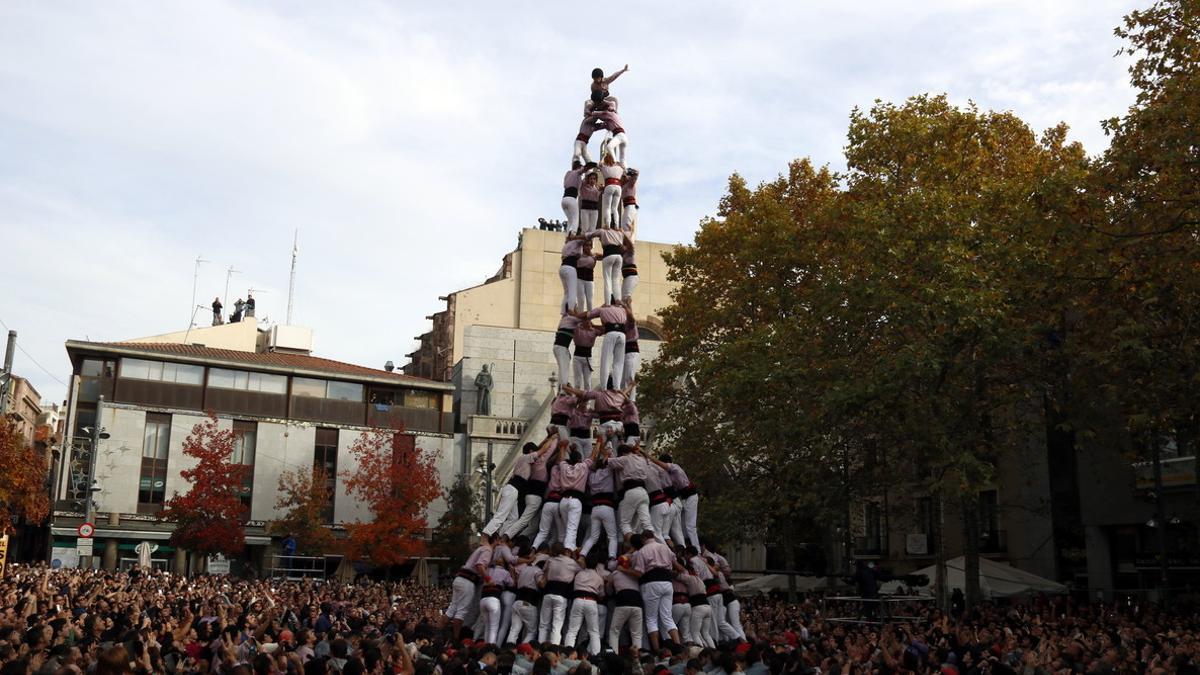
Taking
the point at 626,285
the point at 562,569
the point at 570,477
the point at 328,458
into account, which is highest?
the point at 626,285

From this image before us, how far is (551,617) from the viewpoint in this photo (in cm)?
1761

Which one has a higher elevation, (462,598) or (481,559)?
(481,559)

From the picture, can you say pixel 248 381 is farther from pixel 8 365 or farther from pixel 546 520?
pixel 546 520

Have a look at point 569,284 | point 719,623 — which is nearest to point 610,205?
point 569,284

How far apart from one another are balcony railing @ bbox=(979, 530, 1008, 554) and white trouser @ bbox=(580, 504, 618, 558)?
77.9 feet

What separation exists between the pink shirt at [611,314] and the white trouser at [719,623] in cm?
561

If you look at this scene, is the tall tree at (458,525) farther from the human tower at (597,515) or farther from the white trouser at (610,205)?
the white trouser at (610,205)

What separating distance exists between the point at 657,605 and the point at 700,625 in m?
1.34

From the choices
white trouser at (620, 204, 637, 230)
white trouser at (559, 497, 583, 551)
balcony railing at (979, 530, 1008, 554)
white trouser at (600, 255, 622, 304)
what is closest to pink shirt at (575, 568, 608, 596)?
white trouser at (559, 497, 583, 551)

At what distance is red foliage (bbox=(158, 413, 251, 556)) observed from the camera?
1871 inches

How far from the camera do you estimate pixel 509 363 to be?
61.9 meters

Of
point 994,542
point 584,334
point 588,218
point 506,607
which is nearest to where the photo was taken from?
point 506,607

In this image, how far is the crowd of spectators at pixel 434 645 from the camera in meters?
11.3

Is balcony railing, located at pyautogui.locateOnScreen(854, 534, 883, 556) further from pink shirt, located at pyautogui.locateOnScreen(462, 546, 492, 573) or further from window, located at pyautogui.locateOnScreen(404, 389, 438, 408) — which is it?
pink shirt, located at pyautogui.locateOnScreen(462, 546, 492, 573)
